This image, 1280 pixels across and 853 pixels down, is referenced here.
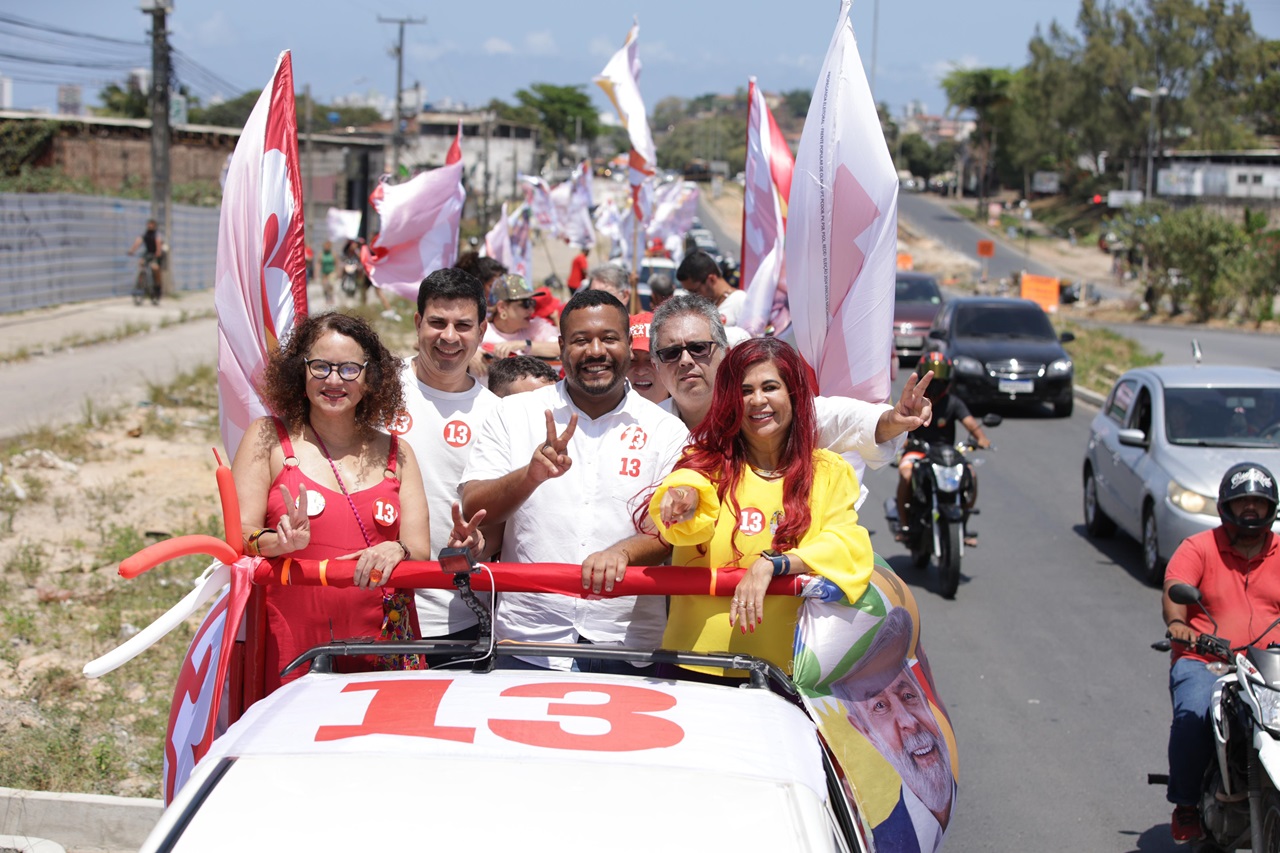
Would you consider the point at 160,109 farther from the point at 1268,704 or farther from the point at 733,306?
the point at 1268,704

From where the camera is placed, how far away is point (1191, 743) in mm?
4910

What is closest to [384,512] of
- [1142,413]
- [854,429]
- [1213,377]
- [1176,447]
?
[854,429]

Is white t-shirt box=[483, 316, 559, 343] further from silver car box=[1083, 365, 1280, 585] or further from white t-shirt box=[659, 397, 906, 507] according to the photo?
white t-shirt box=[659, 397, 906, 507]

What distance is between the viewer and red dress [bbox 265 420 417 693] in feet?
11.7

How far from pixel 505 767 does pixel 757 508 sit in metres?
1.37

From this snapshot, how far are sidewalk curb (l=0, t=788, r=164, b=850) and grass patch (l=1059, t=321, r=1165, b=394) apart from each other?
1882cm

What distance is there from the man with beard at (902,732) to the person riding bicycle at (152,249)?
85.8 feet

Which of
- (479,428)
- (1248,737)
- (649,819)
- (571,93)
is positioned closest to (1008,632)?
(1248,737)

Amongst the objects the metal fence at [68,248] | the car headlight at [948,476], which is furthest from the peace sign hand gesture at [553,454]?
the metal fence at [68,248]

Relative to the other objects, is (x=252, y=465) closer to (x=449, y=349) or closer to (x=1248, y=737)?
(x=449, y=349)

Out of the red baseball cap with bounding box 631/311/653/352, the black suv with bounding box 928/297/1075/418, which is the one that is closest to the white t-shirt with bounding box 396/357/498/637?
the red baseball cap with bounding box 631/311/653/352

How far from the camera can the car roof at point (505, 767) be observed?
7.26 ft

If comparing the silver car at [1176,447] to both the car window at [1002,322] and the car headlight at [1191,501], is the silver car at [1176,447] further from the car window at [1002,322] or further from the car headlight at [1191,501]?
the car window at [1002,322]

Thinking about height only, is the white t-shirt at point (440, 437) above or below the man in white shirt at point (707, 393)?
below
